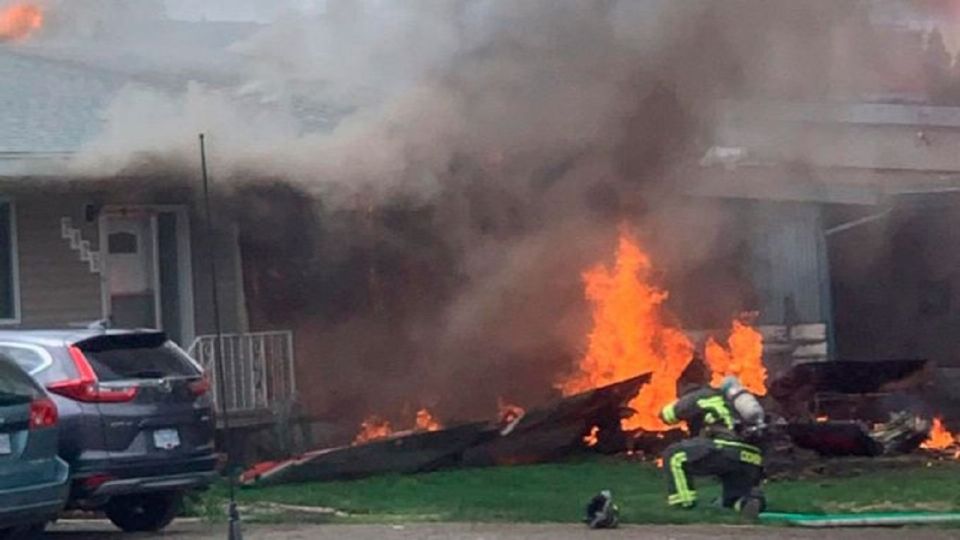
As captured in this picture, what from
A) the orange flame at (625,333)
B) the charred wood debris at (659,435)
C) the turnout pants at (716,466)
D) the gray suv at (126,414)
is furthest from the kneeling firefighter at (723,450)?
the orange flame at (625,333)

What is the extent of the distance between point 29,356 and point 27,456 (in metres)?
1.31

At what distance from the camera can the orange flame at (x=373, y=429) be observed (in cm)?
1895

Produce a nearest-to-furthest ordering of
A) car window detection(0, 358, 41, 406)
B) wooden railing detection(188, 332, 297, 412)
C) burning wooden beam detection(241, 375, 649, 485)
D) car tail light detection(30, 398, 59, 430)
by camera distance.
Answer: car window detection(0, 358, 41, 406) < car tail light detection(30, 398, 59, 430) < burning wooden beam detection(241, 375, 649, 485) < wooden railing detection(188, 332, 297, 412)

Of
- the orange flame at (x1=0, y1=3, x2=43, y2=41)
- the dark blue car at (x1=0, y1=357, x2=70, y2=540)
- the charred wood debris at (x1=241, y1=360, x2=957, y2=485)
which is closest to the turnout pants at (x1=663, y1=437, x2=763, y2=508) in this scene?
the charred wood debris at (x1=241, y1=360, x2=957, y2=485)

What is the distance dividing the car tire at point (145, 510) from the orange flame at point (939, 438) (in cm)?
808

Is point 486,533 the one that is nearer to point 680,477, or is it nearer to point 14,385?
point 680,477

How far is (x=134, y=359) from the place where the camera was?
1325cm

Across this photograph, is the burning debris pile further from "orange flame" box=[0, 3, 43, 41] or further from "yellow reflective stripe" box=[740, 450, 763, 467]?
"orange flame" box=[0, 3, 43, 41]

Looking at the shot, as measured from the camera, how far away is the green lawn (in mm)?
13969

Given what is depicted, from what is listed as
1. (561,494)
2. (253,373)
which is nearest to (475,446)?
(561,494)

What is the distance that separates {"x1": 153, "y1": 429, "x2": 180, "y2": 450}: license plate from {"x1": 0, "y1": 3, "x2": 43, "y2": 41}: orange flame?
804cm

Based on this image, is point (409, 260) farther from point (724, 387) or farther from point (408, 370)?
point (724, 387)

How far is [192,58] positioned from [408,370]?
5.54 metres

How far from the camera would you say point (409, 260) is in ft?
65.1
